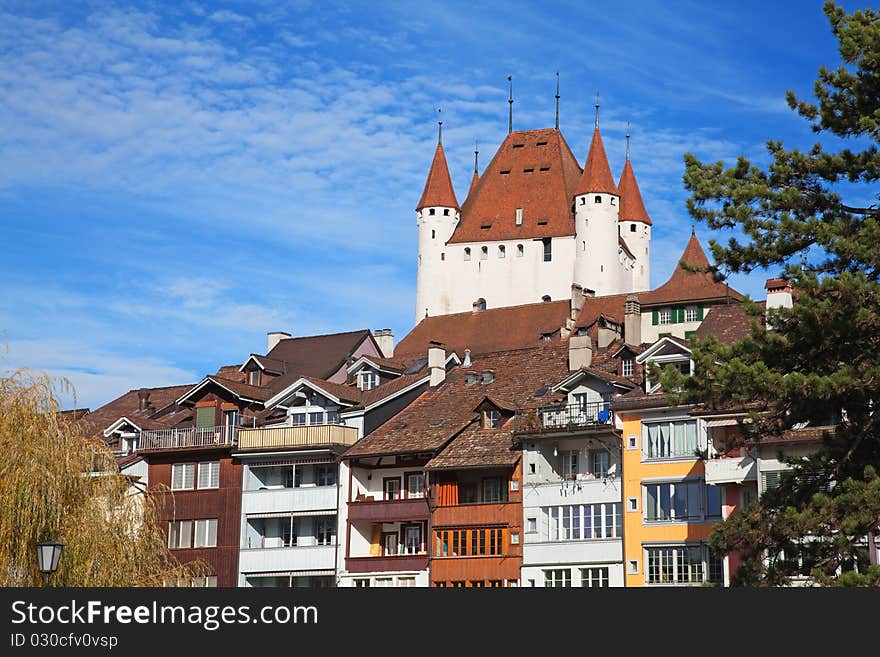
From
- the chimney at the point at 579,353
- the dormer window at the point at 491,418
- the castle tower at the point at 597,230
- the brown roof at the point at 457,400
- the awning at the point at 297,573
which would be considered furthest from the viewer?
the castle tower at the point at 597,230

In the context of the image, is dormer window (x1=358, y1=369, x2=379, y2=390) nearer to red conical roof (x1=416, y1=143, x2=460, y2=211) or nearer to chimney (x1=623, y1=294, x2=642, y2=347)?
chimney (x1=623, y1=294, x2=642, y2=347)

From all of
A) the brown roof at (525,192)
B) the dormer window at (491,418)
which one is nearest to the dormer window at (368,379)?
the dormer window at (491,418)

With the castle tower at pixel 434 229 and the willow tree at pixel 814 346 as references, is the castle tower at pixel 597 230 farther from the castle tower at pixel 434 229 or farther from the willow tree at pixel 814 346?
the willow tree at pixel 814 346

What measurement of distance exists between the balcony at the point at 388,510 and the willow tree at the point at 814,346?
100ft

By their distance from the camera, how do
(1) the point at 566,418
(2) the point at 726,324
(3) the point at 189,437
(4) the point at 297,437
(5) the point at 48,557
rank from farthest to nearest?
(3) the point at 189,437
(4) the point at 297,437
(2) the point at 726,324
(1) the point at 566,418
(5) the point at 48,557

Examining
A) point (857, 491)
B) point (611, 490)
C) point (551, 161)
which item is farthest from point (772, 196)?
point (551, 161)

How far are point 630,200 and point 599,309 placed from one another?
122 feet

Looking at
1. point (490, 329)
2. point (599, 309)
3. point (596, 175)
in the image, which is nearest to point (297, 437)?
point (599, 309)

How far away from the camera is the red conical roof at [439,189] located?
148m

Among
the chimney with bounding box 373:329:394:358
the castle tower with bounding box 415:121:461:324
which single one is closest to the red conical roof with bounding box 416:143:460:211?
the castle tower with bounding box 415:121:461:324

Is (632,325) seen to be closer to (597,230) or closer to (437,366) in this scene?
(437,366)

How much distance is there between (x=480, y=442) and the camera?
66875 mm

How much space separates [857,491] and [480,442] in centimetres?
3302

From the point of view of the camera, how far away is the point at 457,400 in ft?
237
